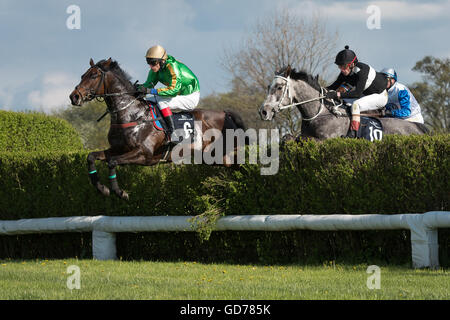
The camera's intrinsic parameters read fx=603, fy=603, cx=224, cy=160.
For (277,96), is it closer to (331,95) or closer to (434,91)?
(331,95)

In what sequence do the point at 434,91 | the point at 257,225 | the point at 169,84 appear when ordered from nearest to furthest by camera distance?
the point at 257,225 < the point at 169,84 < the point at 434,91

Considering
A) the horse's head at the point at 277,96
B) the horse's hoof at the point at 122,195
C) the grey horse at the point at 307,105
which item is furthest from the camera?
the grey horse at the point at 307,105

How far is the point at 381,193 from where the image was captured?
332 inches

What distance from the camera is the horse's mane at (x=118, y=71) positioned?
1005cm

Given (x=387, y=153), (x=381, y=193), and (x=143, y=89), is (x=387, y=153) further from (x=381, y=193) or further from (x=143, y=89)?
(x=143, y=89)

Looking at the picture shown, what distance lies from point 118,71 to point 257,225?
3.58m

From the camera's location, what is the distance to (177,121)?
10.1 metres

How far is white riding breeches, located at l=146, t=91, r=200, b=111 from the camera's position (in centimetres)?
1018

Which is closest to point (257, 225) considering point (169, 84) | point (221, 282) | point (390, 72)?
point (221, 282)

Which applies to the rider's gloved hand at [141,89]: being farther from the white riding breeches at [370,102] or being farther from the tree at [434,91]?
the tree at [434,91]

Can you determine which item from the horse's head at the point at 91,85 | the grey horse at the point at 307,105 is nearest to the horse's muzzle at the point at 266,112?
the grey horse at the point at 307,105

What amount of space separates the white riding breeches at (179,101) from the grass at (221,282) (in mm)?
2676

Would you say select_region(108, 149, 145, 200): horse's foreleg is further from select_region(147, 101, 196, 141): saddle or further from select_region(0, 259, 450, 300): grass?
select_region(0, 259, 450, 300): grass
